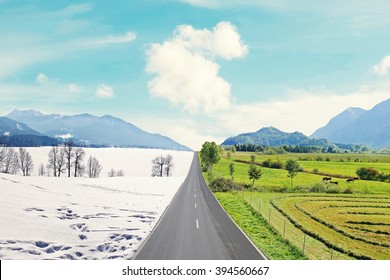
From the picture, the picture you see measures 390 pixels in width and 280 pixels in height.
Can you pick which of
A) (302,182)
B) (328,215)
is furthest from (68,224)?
(302,182)

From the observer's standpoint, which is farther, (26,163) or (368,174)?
(26,163)

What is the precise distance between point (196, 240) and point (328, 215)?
30.2 metres

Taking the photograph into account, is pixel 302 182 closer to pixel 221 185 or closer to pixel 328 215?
pixel 221 185

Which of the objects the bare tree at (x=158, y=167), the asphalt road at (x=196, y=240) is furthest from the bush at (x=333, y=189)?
the bare tree at (x=158, y=167)

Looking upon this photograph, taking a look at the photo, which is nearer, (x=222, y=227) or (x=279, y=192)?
(x=222, y=227)

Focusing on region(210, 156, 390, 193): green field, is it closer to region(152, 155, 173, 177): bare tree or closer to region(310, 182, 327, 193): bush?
region(310, 182, 327, 193): bush

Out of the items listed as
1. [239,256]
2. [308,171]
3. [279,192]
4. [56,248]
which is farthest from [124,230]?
[308,171]

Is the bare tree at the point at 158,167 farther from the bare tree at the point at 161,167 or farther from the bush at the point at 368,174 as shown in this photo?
the bush at the point at 368,174

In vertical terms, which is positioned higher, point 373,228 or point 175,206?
point 175,206

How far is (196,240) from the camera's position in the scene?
827 inches

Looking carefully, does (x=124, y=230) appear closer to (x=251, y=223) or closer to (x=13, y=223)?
(x=13, y=223)

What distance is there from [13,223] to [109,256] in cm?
848

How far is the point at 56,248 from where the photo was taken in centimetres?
1884

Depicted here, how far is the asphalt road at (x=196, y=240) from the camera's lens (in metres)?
18.0
